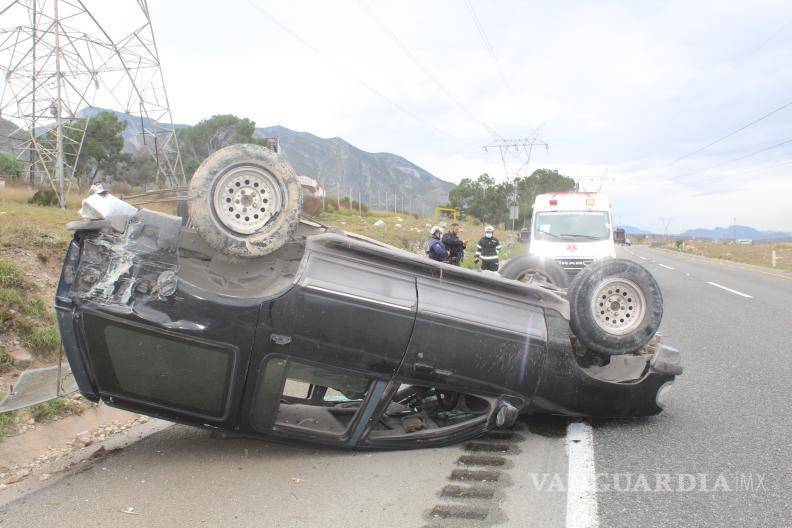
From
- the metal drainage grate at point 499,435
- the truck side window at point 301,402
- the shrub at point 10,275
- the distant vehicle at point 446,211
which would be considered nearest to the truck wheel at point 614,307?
the metal drainage grate at point 499,435

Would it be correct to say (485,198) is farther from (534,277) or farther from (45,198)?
(534,277)

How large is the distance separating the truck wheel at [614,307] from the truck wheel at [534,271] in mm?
1171

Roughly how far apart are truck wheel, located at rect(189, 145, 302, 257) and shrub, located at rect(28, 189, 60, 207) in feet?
37.9

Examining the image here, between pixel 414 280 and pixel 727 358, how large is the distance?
4581 millimetres

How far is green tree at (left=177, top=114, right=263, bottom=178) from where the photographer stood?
126ft

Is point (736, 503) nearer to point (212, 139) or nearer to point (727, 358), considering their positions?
point (727, 358)

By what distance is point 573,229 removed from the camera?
11883 mm

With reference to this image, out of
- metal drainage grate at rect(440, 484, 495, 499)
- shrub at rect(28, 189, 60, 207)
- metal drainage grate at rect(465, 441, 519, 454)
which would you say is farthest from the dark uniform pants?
shrub at rect(28, 189, 60, 207)

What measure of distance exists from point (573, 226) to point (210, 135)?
32623 mm

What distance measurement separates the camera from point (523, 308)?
4133 millimetres

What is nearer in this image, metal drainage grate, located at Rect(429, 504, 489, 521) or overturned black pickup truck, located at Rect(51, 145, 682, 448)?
metal drainage grate, located at Rect(429, 504, 489, 521)

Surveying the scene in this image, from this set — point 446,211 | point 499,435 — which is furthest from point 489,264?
point 446,211

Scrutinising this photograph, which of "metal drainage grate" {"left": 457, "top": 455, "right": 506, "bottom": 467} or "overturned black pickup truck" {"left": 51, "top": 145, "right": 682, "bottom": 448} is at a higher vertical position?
"overturned black pickup truck" {"left": 51, "top": 145, "right": 682, "bottom": 448}

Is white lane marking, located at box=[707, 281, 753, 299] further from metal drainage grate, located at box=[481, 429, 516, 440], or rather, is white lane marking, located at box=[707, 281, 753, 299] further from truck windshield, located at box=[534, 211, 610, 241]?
metal drainage grate, located at box=[481, 429, 516, 440]
